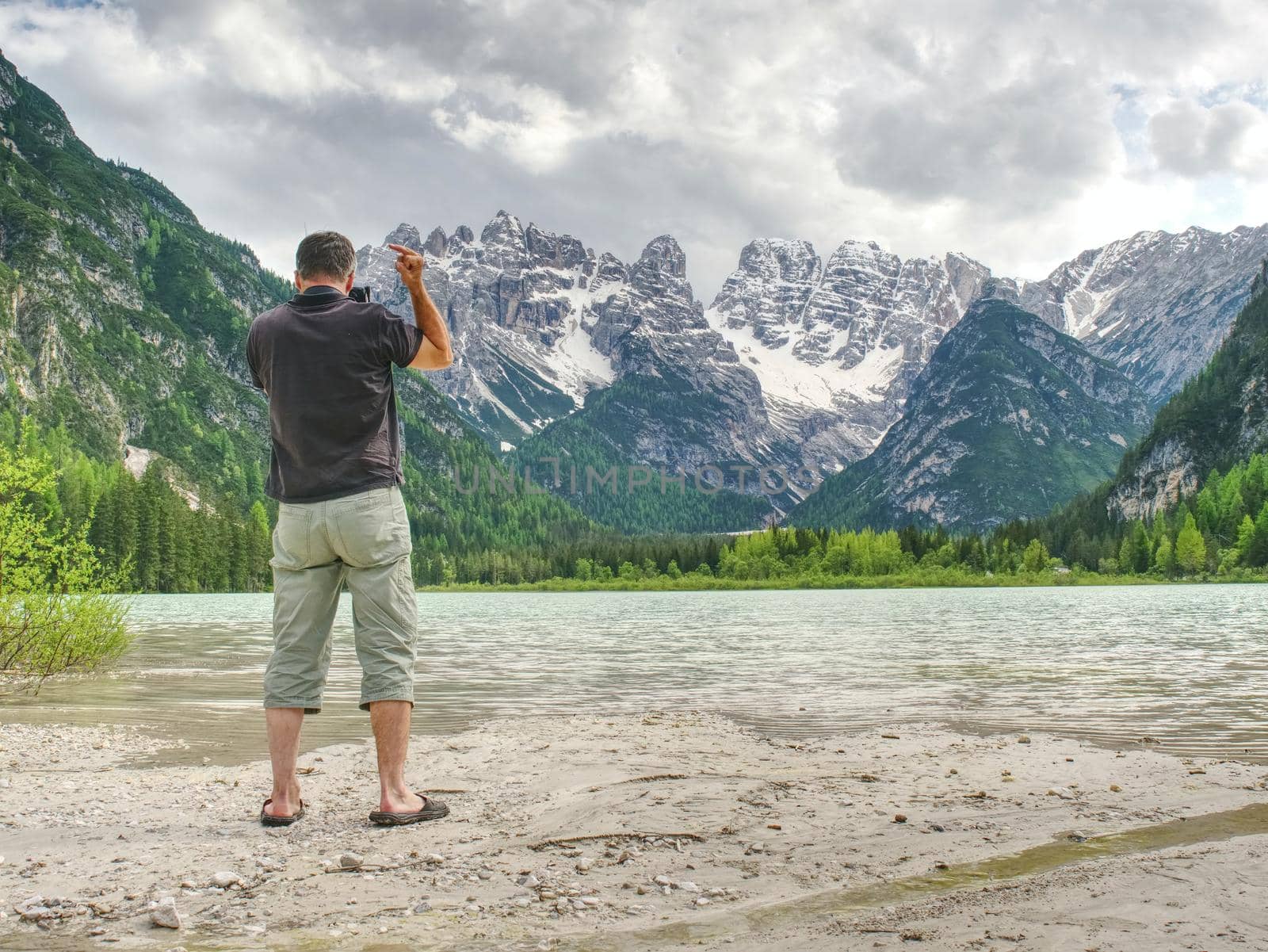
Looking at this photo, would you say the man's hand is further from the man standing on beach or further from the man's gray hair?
the man's gray hair

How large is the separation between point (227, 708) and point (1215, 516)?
16944 cm

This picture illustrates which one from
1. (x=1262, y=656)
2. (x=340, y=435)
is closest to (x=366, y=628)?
(x=340, y=435)

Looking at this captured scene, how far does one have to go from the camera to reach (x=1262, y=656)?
83.3ft

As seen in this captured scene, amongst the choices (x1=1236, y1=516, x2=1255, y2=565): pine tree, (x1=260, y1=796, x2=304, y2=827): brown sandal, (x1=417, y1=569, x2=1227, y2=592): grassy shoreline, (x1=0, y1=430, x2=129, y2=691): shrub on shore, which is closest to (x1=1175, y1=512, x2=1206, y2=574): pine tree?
(x1=417, y1=569, x2=1227, y2=592): grassy shoreline

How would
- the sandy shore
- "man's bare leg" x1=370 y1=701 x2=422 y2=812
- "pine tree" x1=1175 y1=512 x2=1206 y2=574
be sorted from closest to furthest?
the sandy shore → "man's bare leg" x1=370 y1=701 x2=422 y2=812 → "pine tree" x1=1175 y1=512 x2=1206 y2=574

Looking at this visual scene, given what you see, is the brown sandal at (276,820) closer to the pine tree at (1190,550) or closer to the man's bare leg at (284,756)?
the man's bare leg at (284,756)

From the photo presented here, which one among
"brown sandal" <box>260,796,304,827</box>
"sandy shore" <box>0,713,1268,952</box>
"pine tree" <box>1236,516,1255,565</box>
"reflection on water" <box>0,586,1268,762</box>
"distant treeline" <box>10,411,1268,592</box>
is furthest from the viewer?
"pine tree" <box>1236,516,1255,565</box>

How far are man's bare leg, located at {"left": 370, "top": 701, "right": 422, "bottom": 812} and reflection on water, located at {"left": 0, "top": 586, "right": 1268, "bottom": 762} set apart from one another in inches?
164

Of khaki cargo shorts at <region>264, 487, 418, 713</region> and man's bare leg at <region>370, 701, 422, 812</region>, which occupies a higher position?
khaki cargo shorts at <region>264, 487, 418, 713</region>

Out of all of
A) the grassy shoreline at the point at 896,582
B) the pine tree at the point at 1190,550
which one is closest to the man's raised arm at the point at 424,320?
the grassy shoreline at the point at 896,582

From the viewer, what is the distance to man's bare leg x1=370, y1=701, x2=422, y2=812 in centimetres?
756

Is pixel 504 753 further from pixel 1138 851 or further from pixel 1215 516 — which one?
pixel 1215 516

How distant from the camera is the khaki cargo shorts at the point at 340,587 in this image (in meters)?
7.60

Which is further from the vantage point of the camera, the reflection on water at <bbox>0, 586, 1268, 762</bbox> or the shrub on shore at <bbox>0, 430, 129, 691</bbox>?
the shrub on shore at <bbox>0, 430, 129, 691</bbox>
